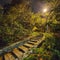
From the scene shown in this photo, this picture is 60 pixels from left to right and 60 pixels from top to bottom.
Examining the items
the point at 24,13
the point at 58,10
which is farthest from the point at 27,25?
the point at 58,10

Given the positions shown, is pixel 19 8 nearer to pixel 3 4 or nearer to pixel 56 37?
pixel 3 4

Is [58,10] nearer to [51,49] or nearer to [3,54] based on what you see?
[51,49]

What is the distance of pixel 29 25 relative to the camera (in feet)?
43.7

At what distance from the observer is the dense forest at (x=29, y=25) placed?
21.3 ft

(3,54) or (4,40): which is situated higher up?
(4,40)

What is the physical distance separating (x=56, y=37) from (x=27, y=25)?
6646 millimetres

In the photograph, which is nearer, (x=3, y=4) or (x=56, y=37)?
(x=56, y=37)

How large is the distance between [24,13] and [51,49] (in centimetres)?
709

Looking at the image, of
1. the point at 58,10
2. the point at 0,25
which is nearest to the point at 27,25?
the point at 0,25

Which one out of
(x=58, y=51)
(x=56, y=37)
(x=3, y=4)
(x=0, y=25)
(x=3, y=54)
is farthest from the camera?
(x=3, y=4)

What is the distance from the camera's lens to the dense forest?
6500mm

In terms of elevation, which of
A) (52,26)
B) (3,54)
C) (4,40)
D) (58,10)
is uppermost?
(58,10)

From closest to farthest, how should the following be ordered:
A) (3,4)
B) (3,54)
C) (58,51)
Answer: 1. (58,51)
2. (3,54)
3. (3,4)

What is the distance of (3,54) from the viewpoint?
24.3 ft
